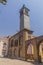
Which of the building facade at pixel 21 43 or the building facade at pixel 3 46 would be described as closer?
the building facade at pixel 21 43

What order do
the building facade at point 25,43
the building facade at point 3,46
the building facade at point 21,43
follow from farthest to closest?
the building facade at point 3,46
the building facade at point 21,43
the building facade at point 25,43

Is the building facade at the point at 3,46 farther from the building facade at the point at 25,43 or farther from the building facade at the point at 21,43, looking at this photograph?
the building facade at the point at 25,43

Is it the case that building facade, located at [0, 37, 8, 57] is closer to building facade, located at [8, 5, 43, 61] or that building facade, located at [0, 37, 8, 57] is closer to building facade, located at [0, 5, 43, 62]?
building facade, located at [0, 5, 43, 62]

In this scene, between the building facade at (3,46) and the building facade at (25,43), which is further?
the building facade at (3,46)

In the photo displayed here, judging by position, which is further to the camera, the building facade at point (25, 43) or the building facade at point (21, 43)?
the building facade at point (21, 43)

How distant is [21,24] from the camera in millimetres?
42781

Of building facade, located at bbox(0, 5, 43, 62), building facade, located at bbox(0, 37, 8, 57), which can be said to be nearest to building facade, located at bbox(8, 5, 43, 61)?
building facade, located at bbox(0, 5, 43, 62)

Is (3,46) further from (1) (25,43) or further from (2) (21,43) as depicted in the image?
(1) (25,43)

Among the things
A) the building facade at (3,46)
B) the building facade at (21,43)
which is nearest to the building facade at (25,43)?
the building facade at (21,43)

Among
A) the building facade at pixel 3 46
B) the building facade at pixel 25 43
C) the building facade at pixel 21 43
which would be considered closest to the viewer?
the building facade at pixel 25 43

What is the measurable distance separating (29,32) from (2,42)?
11400 millimetres

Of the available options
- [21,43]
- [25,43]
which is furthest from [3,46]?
[25,43]

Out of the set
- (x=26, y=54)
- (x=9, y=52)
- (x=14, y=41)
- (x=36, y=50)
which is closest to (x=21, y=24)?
(x=14, y=41)

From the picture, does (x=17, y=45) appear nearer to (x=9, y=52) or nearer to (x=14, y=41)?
(x=14, y=41)
